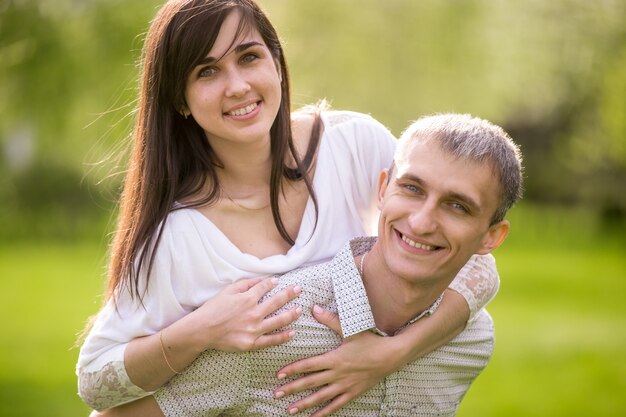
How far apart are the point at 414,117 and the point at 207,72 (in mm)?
12349

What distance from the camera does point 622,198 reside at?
59.8 feet

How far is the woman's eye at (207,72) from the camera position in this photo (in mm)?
3473

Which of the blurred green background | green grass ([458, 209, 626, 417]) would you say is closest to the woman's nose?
the blurred green background

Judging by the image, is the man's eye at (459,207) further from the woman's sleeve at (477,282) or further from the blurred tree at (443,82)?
the blurred tree at (443,82)

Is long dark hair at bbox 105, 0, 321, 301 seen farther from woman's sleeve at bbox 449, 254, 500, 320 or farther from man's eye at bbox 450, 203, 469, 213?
man's eye at bbox 450, 203, 469, 213

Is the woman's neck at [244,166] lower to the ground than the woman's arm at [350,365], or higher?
higher

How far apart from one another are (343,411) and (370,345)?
0.92 feet

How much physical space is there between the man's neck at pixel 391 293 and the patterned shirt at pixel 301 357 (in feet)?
0.23

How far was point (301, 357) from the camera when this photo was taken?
3164mm

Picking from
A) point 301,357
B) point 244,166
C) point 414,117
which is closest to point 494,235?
point 301,357

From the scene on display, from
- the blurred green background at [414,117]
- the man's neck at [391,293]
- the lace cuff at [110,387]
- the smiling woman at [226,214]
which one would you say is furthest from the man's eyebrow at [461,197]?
the blurred green background at [414,117]

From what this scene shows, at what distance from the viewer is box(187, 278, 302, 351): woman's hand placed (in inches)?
121

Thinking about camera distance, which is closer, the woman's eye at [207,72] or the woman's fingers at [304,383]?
the woman's fingers at [304,383]

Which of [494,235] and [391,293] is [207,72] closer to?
[391,293]
